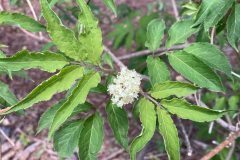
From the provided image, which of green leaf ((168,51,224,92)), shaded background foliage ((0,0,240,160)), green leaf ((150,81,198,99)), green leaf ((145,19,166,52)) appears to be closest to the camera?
green leaf ((150,81,198,99))

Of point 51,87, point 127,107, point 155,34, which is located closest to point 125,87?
point 51,87

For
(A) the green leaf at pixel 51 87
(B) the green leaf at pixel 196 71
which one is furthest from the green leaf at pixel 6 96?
(B) the green leaf at pixel 196 71

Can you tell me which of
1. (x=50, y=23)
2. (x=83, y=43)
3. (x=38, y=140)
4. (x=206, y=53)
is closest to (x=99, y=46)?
(x=83, y=43)

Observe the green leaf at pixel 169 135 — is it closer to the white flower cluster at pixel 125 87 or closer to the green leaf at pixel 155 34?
the white flower cluster at pixel 125 87

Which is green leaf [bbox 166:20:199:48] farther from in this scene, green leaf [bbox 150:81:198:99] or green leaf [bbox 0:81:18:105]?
green leaf [bbox 0:81:18:105]

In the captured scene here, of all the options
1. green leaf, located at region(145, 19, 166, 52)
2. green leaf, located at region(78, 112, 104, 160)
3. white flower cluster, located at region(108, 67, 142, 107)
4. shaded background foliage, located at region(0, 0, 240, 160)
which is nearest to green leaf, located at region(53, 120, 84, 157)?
green leaf, located at region(78, 112, 104, 160)

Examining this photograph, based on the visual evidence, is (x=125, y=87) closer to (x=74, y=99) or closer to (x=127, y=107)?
(x=74, y=99)
